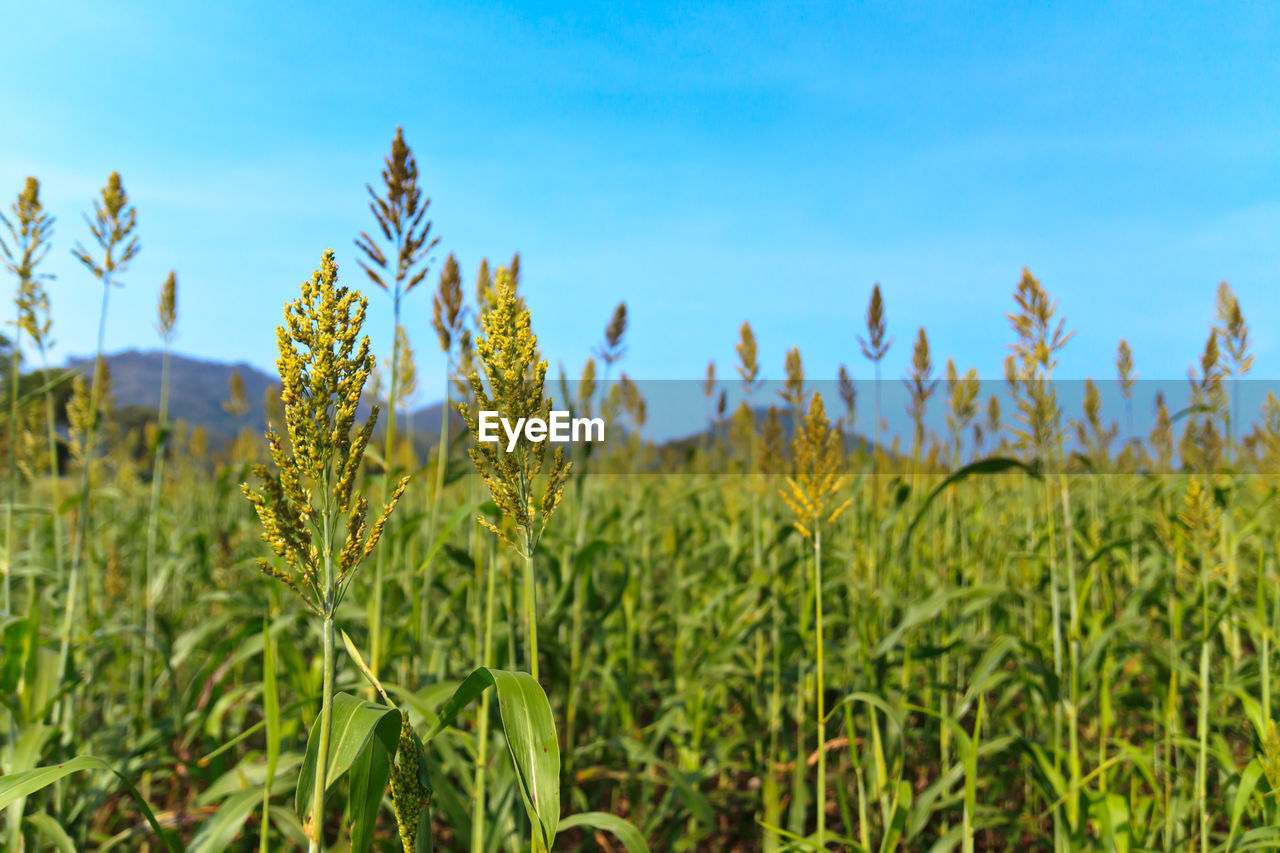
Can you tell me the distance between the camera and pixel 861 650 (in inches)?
134

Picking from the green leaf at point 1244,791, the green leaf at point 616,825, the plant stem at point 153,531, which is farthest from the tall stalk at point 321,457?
the plant stem at point 153,531

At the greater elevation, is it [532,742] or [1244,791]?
[532,742]

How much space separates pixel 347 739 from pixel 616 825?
1.10m

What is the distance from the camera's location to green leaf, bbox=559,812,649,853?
201 centimetres

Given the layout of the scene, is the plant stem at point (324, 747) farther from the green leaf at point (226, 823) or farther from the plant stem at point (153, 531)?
the plant stem at point (153, 531)

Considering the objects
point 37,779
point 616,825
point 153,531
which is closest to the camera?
point 37,779

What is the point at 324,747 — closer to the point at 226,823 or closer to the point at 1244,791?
the point at 226,823

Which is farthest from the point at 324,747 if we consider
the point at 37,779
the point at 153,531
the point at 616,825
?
the point at 153,531

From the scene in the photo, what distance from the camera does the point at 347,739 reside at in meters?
1.25

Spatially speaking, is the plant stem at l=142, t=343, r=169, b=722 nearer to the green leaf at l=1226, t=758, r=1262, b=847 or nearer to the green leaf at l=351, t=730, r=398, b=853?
the green leaf at l=351, t=730, r=398, b=853

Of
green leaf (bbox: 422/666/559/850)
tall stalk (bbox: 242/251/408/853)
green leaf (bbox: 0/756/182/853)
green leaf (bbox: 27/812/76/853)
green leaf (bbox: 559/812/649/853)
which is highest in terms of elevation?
tall stalk (bbox: 242/251/408/853)

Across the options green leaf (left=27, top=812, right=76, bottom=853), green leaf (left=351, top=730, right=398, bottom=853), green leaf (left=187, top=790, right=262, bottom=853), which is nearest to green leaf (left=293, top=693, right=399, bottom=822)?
green leaf (left=351, top=730, right=398, bottom=853)

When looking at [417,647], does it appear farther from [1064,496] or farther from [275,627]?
[1064,496]

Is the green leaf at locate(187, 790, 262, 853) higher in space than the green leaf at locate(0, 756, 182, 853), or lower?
lower
